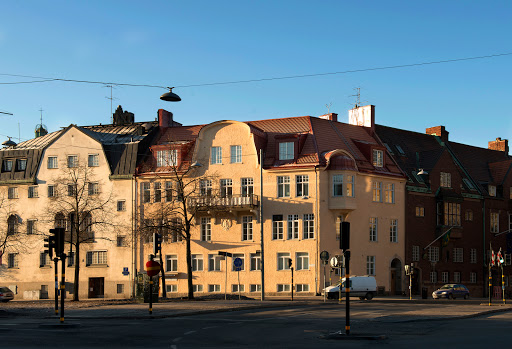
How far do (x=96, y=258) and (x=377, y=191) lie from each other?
2595 centimetres

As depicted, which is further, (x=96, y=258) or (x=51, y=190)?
(x=51, y=190)

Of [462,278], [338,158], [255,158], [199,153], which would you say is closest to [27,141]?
[199,153]

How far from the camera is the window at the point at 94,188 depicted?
230 ft

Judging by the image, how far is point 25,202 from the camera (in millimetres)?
72125

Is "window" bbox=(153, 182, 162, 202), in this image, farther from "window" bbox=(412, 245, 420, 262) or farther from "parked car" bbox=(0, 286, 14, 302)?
"window" bbox=(412, 245, 420, 262)

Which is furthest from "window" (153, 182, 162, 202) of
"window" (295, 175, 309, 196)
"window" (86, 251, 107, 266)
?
"window" (295, 175, 309, 196)

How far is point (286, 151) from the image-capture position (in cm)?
6381

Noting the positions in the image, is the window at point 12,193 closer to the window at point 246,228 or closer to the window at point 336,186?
the window at point 246,228

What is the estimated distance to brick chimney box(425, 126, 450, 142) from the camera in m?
80.4

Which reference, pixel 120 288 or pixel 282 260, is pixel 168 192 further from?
pixel 282 260

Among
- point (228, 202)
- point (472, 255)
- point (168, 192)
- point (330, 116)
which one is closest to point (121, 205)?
point (168, 192)

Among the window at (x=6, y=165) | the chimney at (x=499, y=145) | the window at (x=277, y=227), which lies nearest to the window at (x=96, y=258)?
the window at (x=6, y=165)

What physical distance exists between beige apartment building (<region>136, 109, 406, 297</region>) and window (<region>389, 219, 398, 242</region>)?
9 centimetres

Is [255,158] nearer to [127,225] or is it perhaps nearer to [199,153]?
[199,153]
